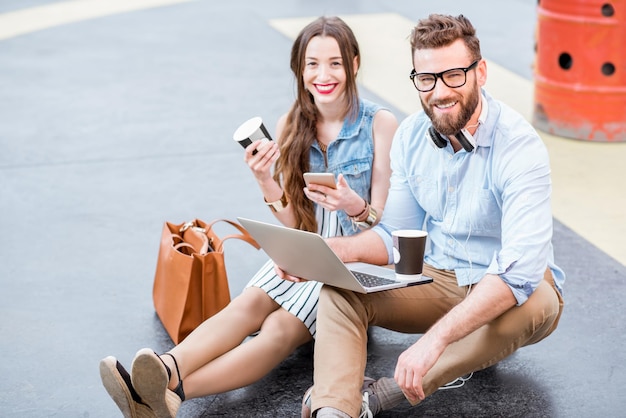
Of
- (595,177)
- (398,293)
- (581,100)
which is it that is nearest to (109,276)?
(398,293)

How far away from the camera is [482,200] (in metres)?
2.98

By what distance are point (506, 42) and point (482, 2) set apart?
2029 millimetres

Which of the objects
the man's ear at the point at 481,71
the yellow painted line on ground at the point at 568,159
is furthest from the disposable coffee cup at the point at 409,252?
the yellow painted line on ground at the point at 568,159

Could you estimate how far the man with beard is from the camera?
2.72 m

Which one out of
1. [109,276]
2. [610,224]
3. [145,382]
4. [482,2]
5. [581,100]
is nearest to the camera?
[145,382]

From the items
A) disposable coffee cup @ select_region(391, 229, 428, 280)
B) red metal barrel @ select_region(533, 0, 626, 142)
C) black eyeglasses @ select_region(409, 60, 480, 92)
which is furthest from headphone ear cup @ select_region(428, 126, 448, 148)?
red metal barrel @ select_region(533, 0, 626, 142)

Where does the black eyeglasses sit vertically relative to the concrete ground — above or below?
above

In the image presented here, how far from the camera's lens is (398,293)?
304cm

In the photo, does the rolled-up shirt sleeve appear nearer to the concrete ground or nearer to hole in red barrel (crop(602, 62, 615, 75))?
the concrete ground

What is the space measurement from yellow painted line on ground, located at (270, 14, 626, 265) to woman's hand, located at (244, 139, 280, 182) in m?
0.72

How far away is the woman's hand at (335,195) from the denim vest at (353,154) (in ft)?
0.81

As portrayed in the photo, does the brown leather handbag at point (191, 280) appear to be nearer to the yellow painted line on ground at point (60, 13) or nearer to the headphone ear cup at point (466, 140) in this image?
the headphone ear cup at point (466, 140)

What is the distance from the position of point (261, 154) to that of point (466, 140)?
686 mm

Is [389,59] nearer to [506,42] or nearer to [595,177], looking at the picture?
[506,42]
